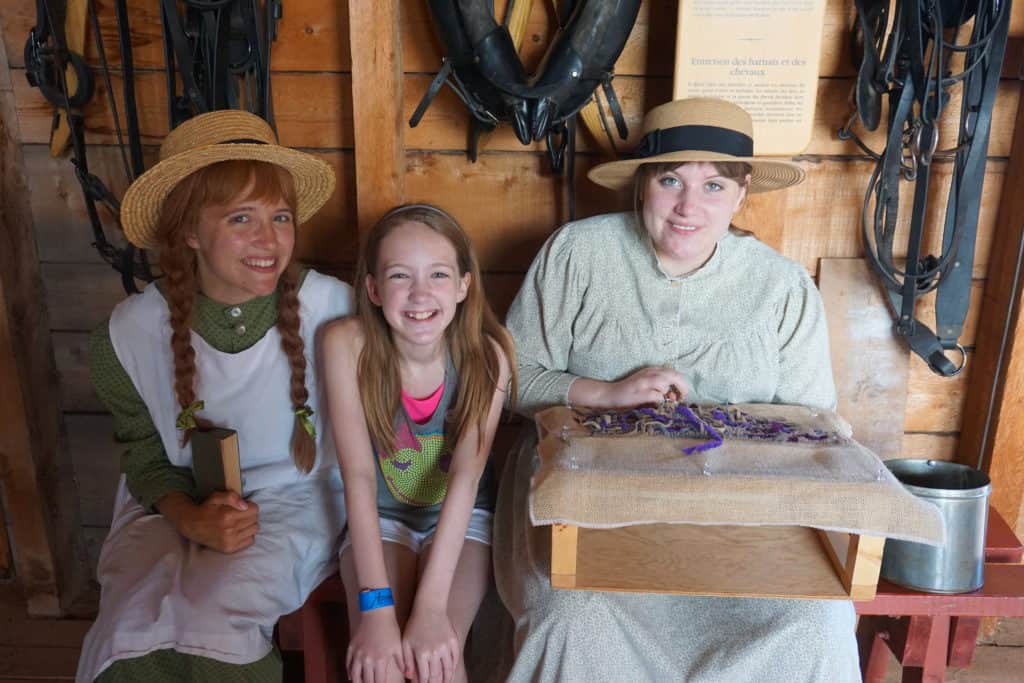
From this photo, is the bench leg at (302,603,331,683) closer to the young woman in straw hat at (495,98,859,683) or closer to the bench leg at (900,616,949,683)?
the young woman in straw hat at (495,98,859,683)

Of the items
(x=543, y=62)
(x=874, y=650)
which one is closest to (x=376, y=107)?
(x=543, y=62)

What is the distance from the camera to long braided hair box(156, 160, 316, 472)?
1681 millimetres

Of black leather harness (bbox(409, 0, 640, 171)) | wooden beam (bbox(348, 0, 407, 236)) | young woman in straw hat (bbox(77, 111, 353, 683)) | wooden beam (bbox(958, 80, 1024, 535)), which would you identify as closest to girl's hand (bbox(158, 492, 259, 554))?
young woman in straw hat (bbox(77, 111, 353, 683))

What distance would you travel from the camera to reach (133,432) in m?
1.80

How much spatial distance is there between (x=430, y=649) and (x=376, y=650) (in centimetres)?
9

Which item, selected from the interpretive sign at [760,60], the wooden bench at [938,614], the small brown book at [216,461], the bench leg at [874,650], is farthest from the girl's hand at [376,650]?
the interpretive sign at [760,60]

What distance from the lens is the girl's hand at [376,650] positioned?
1.47 metres

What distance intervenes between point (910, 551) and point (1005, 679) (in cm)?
A: 80

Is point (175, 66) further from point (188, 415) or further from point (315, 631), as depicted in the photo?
point (315, 631)

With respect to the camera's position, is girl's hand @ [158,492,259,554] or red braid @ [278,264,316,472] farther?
red braid @ [278,264,316,472]

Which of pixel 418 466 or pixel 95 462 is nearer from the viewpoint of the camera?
pixel 418 466

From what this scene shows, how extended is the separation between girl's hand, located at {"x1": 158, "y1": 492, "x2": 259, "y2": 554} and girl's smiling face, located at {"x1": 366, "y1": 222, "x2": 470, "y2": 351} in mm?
460

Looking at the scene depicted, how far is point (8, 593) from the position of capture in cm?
245

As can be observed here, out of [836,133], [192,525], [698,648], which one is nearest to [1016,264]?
[836,133]
